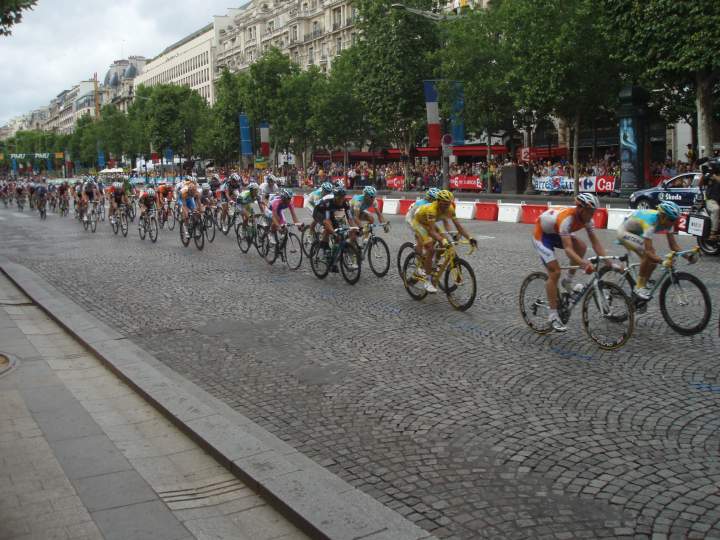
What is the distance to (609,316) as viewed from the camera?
830 cm

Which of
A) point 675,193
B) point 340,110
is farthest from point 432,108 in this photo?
point 340,110

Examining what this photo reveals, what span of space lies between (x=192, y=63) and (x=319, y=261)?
13395 cm

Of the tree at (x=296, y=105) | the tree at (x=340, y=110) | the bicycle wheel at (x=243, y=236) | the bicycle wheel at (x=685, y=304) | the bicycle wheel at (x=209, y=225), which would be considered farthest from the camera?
the tree at (x=296, y=105)

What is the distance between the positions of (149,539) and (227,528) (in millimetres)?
424

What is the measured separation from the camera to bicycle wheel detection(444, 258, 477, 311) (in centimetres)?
1075

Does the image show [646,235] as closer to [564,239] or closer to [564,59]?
[564,239]

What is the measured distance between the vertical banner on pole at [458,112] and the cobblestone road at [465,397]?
2761 cm

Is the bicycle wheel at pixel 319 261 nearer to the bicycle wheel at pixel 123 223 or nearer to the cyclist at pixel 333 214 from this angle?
the cyclist at pixel 333 214

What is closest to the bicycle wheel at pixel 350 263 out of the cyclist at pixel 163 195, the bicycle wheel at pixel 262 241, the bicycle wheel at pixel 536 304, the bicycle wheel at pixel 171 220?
the bicycle wheel at pixel 262 241

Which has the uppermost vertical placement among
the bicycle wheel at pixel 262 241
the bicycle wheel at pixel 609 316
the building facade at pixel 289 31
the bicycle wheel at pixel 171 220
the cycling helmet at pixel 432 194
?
the building facade at pixel 289 31

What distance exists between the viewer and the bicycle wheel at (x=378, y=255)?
1414 centimetres

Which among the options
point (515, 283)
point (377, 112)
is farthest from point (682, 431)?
point (377, 112)

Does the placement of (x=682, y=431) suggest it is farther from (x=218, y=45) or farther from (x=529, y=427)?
(x=218, y=45)

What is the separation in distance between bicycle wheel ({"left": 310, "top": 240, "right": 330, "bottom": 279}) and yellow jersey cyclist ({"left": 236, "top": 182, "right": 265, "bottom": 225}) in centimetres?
398
